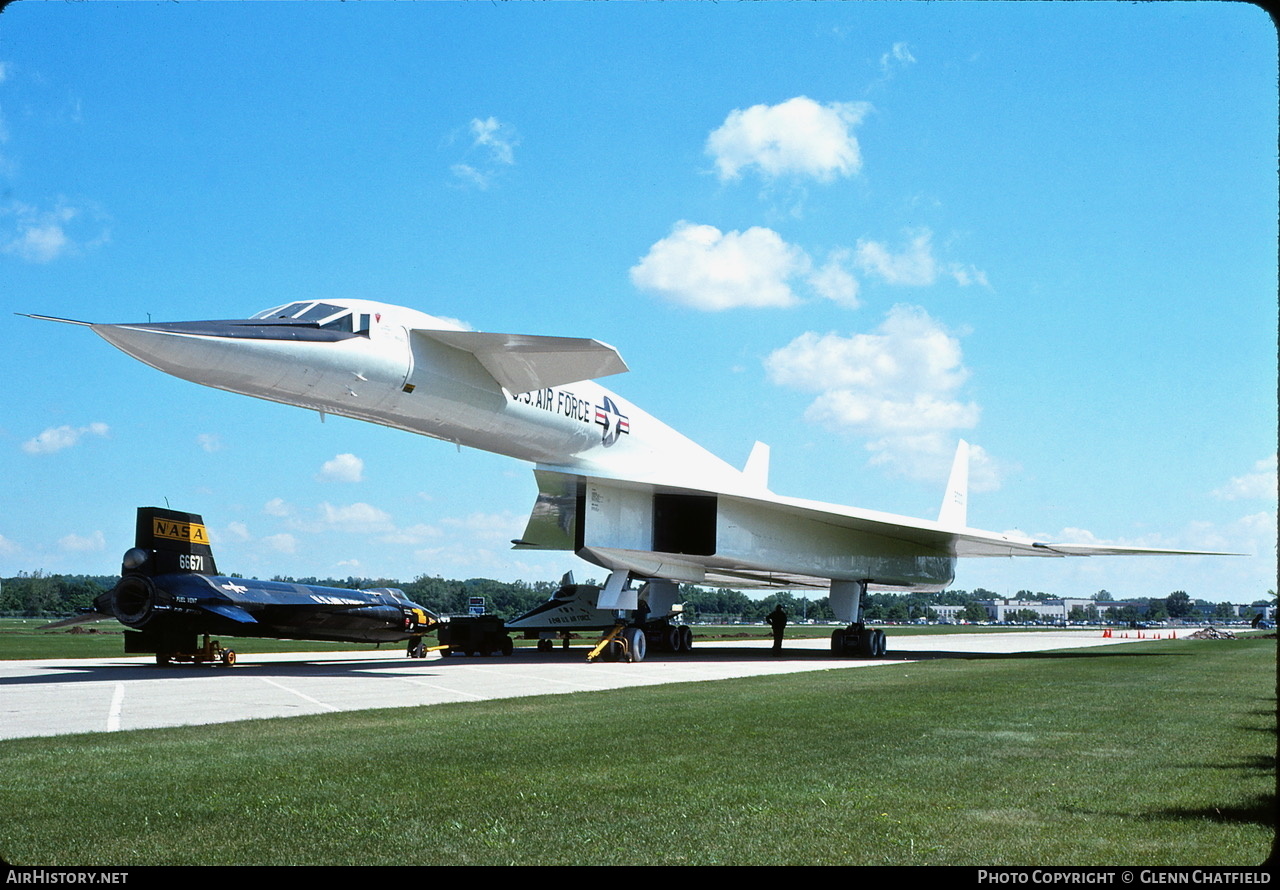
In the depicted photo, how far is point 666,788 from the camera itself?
20.9 ft

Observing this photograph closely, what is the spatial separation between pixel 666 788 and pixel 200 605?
15.8m

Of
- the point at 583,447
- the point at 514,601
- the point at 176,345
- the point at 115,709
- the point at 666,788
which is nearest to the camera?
the point at 666,788

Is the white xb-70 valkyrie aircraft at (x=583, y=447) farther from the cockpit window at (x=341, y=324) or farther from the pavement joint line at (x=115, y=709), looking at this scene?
the pavement joint line at (x=115, y=709)

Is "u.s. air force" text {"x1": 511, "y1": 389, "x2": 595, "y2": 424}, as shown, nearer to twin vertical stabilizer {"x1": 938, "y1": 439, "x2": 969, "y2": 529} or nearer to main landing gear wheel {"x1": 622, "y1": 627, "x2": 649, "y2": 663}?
main landing gear wheel {"x1": 622, "y1": 627, "x2": 649, "y2": 663}

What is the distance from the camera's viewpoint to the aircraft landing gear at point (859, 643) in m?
28.0

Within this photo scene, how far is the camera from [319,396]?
1590 cm

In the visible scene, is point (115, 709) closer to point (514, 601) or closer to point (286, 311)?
point (286, 311)

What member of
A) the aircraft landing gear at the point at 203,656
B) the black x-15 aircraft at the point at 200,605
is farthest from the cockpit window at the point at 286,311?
the aircraft landing gear at the point at 203,656

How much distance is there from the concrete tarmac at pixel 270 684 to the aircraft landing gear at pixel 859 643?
3816 mm

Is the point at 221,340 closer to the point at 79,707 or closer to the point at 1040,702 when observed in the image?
the point at 79,707

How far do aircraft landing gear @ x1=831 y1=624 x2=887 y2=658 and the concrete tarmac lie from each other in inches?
150

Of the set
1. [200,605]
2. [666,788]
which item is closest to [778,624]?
[200,605]

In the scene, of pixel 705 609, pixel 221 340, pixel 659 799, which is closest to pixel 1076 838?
pixel 659 799

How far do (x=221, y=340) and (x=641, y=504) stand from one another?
10984 millimetres
